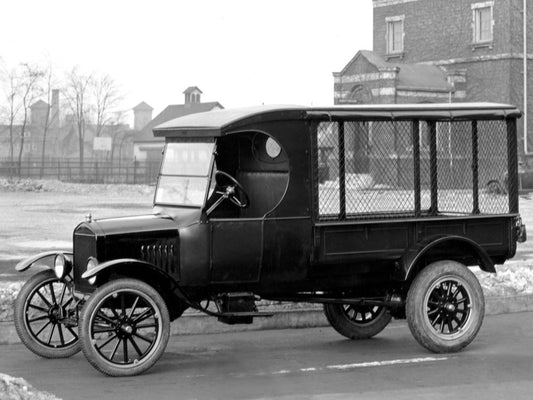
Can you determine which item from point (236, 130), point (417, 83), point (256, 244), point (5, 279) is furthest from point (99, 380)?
point (417, 83)

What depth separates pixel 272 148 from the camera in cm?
973

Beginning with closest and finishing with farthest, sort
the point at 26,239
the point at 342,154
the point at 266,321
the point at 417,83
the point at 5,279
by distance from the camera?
1. the point at 342,154
2. the point at 266,321
3. the point at 5,279
4. the point at 26,239
5. the point at 417,83

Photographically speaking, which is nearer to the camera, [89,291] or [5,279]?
[89,291]

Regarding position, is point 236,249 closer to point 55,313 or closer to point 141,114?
point 55,313

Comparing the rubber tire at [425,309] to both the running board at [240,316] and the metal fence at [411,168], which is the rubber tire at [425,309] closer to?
the metal fence at [411,168]

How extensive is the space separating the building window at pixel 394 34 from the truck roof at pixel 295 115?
190 ft

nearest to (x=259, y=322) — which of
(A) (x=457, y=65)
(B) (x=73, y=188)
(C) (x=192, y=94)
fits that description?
(B) (x=73, y=188)

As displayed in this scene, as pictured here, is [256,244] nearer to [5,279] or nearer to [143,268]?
[143,268]

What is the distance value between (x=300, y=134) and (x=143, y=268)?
5.88ft

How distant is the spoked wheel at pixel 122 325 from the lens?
28.1 feet

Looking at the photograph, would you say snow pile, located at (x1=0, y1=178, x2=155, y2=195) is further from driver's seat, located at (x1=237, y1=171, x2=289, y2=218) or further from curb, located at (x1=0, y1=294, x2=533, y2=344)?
driver's seat, located at (x1=237, y1=171, x2=289, y2=218)

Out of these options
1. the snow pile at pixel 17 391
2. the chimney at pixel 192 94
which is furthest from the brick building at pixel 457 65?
the chimney at pixel 192 94

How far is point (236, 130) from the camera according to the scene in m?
9.27

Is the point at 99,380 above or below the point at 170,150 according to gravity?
below
